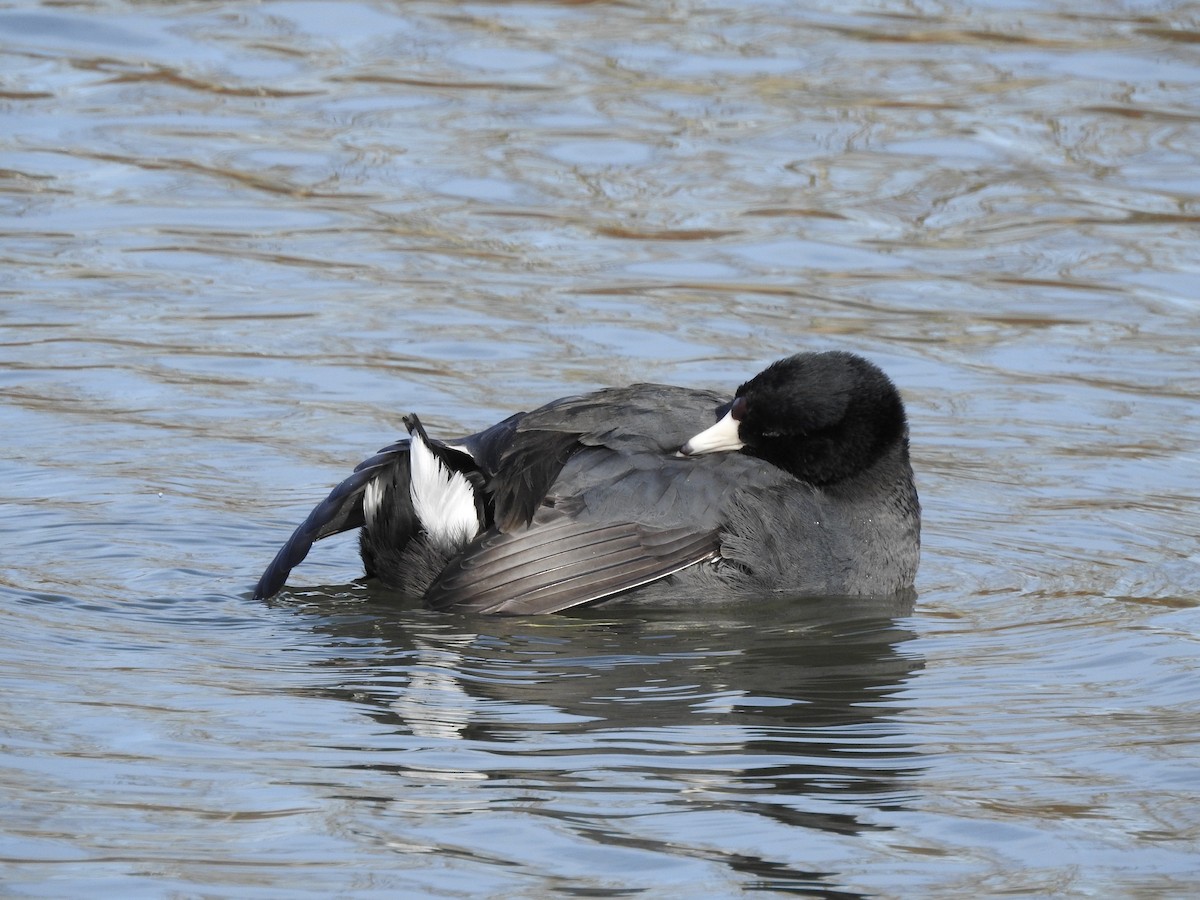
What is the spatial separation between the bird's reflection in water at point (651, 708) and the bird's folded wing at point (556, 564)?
0.10 meters

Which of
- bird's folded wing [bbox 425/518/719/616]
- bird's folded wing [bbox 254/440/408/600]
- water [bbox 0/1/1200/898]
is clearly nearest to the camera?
water [bbox 0/1/1200/898]

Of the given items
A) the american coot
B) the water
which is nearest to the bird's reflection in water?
the water

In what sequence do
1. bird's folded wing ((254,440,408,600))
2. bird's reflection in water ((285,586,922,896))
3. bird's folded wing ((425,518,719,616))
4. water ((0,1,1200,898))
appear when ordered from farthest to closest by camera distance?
bird's folded wing ((254,440,408,600)), bird's folded wing ((425,518,719,616)), bird's reflection in water ((285,586,922,896)), water ((0,1,1200,898))

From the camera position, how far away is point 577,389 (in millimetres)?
A: 8266

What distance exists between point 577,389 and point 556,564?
2.51m

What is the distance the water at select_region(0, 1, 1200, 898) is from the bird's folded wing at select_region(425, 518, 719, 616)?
0.37ft

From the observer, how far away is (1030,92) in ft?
40.7

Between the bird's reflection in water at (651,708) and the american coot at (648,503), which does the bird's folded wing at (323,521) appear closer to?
the american coot at (648,503)

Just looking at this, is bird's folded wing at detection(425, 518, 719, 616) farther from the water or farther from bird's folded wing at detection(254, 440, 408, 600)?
bird's folded wing at detection(254, 440, 408, 600)

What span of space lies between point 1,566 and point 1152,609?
11.7ft

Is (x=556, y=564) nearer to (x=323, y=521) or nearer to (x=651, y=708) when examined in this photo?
(x=323, y=521)

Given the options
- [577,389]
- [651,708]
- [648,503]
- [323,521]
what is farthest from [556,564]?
[577,389]

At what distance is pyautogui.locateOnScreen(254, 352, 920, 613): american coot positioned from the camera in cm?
586

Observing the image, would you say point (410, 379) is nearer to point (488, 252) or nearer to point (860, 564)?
point (488, 252)
